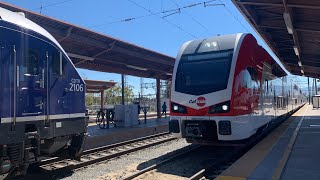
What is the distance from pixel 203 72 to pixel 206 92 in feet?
2.31

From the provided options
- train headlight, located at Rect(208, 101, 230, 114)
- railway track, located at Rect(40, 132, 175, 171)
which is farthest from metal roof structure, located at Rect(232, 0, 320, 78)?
railway track, located at Rect(40, 132, 175, 171)

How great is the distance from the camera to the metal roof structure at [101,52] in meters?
14.6

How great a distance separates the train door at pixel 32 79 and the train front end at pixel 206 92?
403 cm

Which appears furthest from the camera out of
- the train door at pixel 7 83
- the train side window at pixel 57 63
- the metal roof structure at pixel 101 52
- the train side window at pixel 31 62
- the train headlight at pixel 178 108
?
the metal roof structure at pixel 101 52

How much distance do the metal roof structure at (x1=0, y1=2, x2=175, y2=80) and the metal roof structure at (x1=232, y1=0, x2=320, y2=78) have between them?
22.0 ft

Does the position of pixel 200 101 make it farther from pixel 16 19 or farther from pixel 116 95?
pixel 116 95

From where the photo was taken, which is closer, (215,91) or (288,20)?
(215,91)

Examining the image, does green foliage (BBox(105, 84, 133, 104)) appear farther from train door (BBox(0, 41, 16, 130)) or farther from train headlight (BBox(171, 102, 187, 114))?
train door (BBox(0, 41, 16, 130))

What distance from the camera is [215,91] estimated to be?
32.9ft

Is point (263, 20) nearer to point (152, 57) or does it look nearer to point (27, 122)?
point (152, 57)

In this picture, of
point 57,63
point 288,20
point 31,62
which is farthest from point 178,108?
point 288,20

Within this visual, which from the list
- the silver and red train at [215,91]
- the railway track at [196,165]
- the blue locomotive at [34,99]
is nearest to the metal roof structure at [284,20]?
the silver and red train at [215,91]

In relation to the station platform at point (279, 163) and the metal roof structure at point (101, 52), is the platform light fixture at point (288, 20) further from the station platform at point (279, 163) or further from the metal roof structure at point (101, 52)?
the metal roof structure at point (101, 52)

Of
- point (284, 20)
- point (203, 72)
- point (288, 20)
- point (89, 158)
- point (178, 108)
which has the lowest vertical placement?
point (89, 158)
